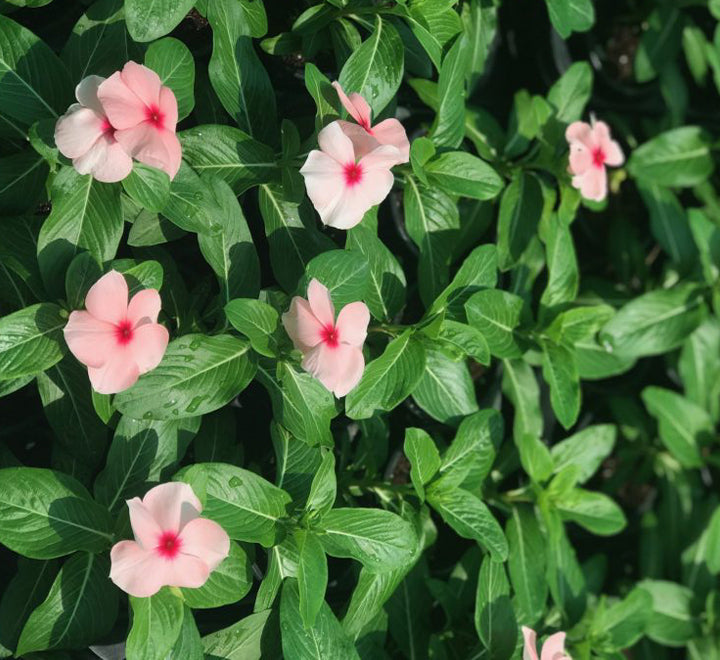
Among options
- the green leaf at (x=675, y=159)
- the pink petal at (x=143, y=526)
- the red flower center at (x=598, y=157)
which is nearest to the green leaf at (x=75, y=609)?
the pink petal at (x=143, y=526)

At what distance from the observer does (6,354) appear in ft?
2.41

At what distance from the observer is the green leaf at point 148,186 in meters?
0.76

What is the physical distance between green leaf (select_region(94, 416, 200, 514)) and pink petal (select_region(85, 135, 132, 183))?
0.23 m

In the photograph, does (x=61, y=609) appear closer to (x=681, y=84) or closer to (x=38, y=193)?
(x=38, y=193)

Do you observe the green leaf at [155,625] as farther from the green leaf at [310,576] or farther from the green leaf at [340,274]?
the green leaf at [340,274]

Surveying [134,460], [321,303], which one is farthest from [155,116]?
[134,460]

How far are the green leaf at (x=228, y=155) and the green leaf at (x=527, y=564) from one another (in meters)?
0.56

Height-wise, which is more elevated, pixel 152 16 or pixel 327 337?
pixel 152 16

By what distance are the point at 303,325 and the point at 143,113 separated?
233 mm

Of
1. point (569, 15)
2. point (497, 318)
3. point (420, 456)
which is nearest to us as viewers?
point (420, 456)

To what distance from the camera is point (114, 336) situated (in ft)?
2.36

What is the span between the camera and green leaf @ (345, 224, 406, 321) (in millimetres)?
897

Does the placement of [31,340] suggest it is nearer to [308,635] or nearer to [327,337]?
[327,337]

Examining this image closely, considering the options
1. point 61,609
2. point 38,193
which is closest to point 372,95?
point 38,193
